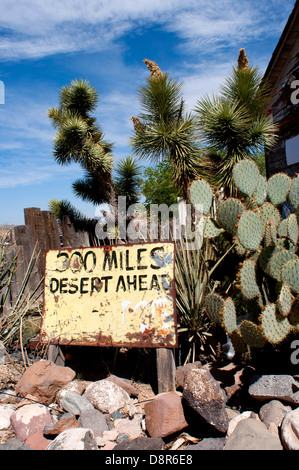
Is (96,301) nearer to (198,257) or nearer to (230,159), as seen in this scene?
(198,257)

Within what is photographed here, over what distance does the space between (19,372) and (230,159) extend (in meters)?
10.1

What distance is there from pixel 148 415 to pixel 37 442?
0.76 metres

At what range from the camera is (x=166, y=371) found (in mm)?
3109

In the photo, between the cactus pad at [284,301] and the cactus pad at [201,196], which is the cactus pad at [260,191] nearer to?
the cactus pad at [201,196]

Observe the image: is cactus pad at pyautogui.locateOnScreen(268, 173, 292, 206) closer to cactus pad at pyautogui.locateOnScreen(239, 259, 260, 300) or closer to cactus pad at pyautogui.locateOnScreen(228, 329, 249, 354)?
cactus pad at pyautogui.locateOnScreen(239, 259, 260, 300)

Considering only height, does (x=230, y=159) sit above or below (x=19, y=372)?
above

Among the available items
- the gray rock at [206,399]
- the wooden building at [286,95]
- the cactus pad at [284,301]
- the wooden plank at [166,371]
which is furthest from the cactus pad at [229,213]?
the wooden building at [286,95]

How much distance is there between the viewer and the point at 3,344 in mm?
3555

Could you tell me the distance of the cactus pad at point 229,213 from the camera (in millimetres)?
3434

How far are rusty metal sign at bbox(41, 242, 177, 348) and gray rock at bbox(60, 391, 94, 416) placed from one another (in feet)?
1.62

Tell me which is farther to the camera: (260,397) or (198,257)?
(198,257)

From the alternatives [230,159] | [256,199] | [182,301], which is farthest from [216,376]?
[230,159]

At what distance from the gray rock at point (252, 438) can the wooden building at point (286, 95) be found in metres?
7.33

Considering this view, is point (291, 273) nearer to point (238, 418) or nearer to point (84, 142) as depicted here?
point (238, 418)
